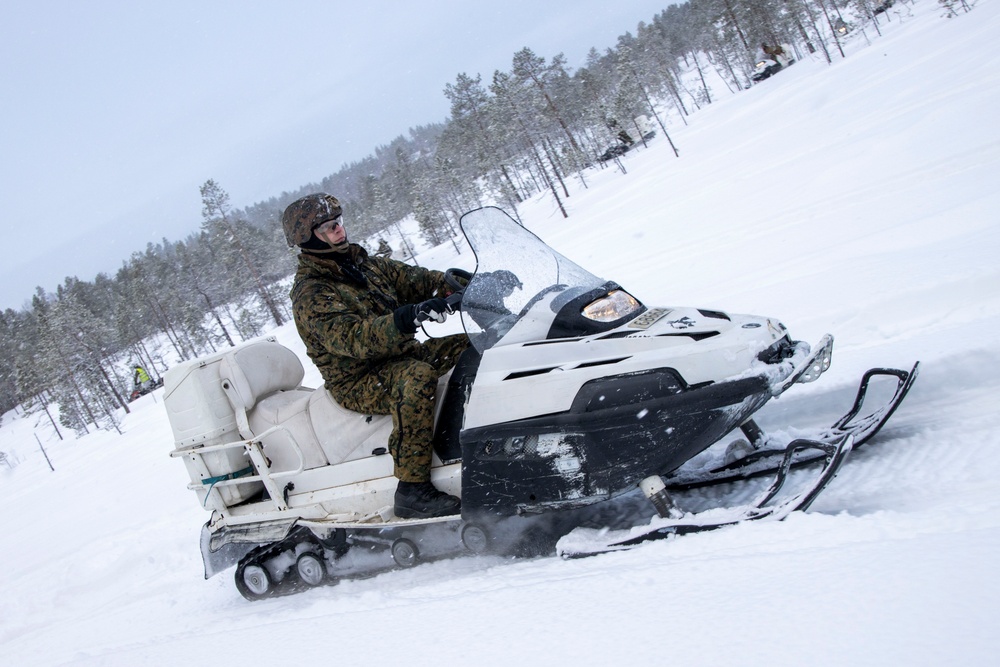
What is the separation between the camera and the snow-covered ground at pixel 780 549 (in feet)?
6.19

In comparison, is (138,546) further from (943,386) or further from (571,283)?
(943,386)

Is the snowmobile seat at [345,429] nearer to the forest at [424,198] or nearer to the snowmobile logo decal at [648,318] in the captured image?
the snowmobile logo decal at [648,318]

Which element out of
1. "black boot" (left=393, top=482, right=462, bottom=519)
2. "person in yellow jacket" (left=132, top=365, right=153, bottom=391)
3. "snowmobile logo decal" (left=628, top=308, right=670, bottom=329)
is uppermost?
"person in yellow jacket" (left=132, top=365, right=153, bottom=391)

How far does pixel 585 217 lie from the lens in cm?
2848

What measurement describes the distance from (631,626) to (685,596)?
235 mm

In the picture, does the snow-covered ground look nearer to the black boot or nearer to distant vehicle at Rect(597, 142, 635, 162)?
the black boot

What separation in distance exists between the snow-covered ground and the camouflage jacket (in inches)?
49.0

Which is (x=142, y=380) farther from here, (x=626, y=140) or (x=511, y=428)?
(x=511, y=428)

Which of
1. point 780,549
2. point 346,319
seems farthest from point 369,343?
point 780,549

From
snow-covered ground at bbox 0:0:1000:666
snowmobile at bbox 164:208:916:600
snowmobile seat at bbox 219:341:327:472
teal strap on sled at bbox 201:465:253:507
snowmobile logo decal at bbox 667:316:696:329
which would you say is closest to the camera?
snow-covered ground at bbox 0:0:1000:666

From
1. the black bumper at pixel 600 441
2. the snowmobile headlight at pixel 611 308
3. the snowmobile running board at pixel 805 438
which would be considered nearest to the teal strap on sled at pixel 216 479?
the black bumper at pixel 600 441

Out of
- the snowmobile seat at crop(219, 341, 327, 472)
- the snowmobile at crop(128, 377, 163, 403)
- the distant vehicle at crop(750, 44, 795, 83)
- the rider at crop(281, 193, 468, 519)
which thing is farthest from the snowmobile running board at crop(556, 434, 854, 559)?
the distant vehicle at crop(750, 44, 795, 83)

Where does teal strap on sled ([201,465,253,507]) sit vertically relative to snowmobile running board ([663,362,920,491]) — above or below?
above

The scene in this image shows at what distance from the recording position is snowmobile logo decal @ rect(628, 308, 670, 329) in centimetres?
302
